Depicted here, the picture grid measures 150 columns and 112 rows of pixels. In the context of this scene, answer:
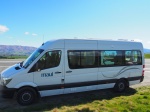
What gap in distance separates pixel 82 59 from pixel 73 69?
656mm

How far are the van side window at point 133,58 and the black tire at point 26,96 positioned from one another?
16.4 feet

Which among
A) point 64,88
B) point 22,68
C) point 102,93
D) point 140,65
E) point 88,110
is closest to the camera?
point 88,110

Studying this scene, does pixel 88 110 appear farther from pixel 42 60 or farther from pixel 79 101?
pixel 42 60

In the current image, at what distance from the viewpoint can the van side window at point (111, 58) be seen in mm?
9883

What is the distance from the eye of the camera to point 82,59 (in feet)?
30.2

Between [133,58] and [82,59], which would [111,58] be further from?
[82,59]

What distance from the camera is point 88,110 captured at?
7090mm

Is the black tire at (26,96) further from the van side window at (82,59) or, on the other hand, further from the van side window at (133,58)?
the van side window at (133,58)

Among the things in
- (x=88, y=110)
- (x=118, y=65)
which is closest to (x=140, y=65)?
(x=118, y=65)

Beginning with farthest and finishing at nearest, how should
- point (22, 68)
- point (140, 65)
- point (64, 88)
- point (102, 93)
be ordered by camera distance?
point (140, 65)
point (102, 93)
point (64, 88)
point (22, 68)

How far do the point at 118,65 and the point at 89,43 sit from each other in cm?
195

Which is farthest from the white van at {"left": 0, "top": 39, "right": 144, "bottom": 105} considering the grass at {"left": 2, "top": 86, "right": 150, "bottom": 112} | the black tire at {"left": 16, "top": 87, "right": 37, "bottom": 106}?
the grass at {"left": 2, "top": 86, "right": 150, "bottom": 112}

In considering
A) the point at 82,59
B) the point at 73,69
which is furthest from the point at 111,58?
the point at 73,69

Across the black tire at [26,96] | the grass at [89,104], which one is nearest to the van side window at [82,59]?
the grass at [89,104]
